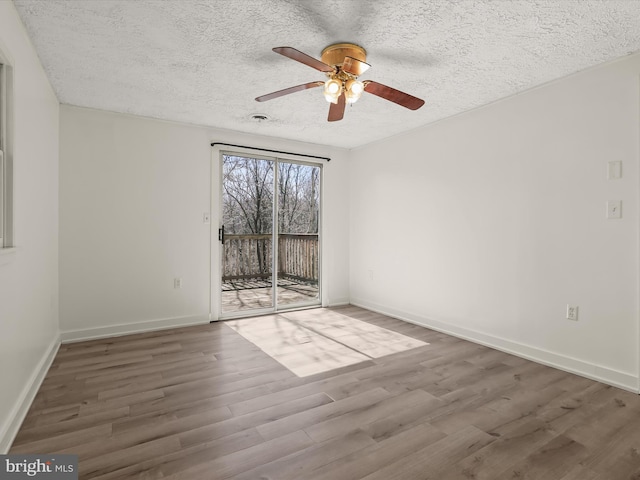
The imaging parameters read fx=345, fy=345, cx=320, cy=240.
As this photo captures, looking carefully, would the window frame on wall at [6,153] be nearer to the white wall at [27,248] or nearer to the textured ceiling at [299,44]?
the white wall at [27,248]

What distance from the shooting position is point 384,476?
1543 mm

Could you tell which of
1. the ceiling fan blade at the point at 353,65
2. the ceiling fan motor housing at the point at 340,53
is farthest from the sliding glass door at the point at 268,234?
the ceiling fan blade at the point at 353,65

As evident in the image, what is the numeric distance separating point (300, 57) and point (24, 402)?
2.56 metres

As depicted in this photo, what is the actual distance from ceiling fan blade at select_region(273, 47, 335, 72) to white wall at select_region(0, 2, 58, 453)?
54.8 inches

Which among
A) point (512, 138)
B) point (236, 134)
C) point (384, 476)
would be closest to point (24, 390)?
point (384, 476)

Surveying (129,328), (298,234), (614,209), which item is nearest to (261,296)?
(298,234)

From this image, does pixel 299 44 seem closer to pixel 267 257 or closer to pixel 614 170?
pixel 614 170

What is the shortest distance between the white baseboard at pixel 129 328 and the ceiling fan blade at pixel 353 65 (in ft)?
10.2

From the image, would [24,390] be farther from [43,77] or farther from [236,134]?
[236,134]

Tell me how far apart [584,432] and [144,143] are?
434 cm

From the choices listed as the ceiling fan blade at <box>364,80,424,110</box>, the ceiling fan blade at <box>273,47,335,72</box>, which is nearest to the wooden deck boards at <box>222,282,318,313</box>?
the ceiling fan blade at <box>364,80,424,110</box>

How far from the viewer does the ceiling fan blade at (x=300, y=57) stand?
6.03 ft

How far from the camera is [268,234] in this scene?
4570 millimetres

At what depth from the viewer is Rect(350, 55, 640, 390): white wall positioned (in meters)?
2.47
